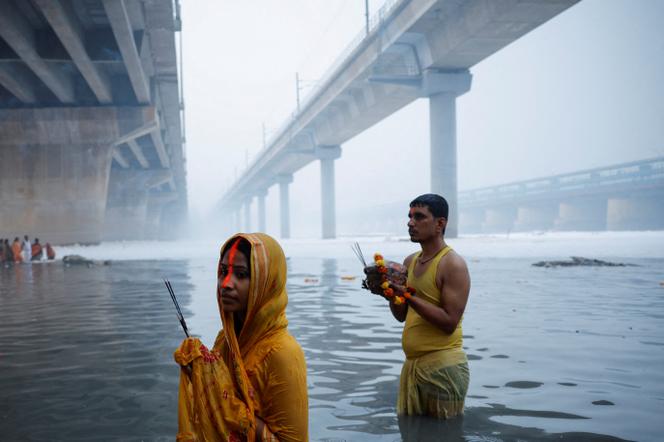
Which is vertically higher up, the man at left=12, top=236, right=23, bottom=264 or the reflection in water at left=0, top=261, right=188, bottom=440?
the man at left=12, top=236, right=23, bottom=264

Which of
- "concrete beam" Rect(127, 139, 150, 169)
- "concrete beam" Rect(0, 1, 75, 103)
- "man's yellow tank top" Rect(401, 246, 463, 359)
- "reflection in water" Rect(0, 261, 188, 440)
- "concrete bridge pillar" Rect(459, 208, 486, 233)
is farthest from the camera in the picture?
"concrete bridge pillar" Rect(459, 208, 486, 233)

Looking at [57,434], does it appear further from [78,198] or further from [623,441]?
[78,198]

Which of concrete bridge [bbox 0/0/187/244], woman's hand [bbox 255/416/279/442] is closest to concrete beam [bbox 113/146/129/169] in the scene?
concrete bridge [bbox 0/0/187/244]

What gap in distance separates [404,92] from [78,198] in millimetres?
18557

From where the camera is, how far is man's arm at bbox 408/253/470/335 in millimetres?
3506

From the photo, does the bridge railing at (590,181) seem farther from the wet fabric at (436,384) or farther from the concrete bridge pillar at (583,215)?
the wet fabric at (436,384)

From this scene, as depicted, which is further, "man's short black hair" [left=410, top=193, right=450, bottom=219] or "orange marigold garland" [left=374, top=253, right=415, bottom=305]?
"man's short black hair" [left=410, top=193, right=450, bottom=219]

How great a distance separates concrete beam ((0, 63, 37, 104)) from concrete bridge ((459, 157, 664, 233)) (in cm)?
5395

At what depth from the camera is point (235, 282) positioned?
2.26 m

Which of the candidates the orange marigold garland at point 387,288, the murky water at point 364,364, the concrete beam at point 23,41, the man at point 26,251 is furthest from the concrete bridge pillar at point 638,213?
the orange marigold garland at point 387,288

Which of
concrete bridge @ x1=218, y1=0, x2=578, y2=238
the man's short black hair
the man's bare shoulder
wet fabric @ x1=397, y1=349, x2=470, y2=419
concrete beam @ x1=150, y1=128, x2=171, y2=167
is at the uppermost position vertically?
concrete bridge @ x1=218, y1=0, x2=578, y2=238

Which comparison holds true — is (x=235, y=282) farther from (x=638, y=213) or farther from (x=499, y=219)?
(x=499, y=219)

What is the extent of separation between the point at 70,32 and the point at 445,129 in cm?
1986

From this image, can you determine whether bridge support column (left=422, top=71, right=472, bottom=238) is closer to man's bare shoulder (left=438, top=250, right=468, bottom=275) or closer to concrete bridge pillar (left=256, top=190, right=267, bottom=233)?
man's bare shoulder (left=438, top=250, right=468, bottom=275)
